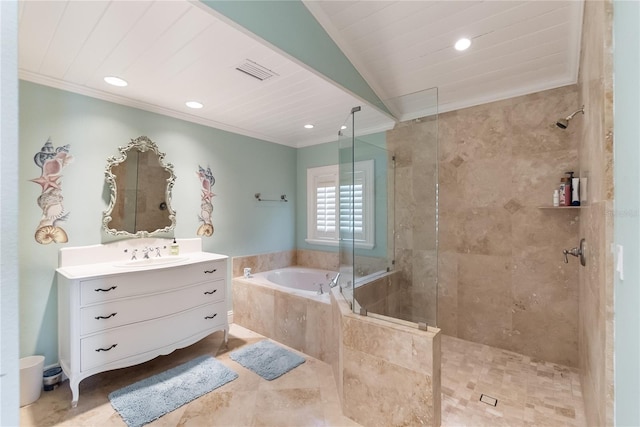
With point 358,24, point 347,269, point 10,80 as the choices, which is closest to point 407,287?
point 347,269

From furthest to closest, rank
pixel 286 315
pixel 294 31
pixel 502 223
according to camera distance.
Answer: pixel 286 315, pixel 502 223, pixel 294 31

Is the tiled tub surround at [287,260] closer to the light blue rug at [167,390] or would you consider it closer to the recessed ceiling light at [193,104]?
the light blue rug at [167,390]

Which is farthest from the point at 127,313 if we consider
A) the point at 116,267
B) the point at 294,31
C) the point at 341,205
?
the point at 294,31

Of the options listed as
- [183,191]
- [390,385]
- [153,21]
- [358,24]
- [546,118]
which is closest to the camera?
[153,21]

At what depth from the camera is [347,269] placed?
2549 mm

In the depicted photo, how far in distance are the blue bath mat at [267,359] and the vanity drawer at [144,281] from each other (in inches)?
29.7

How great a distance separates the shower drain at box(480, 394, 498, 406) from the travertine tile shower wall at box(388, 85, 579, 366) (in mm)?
714

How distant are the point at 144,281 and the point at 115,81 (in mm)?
1562

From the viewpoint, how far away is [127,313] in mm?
2023

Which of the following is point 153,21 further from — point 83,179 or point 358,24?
point 83,179

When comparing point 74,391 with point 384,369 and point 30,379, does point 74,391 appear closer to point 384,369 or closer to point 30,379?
point 30,379

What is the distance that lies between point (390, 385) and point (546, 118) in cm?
254

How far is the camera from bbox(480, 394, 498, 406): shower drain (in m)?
1.88

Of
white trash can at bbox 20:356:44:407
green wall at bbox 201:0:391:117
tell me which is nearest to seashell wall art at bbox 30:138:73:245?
white trash can at bbox 20:356:44:407
